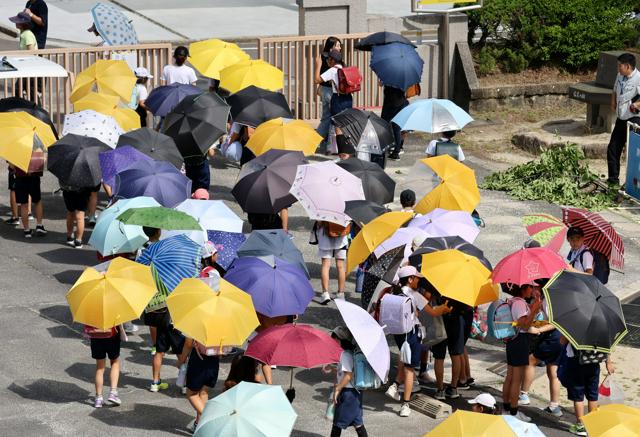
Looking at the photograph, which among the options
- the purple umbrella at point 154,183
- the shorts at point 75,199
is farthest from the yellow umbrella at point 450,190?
the shorts at point 75,199

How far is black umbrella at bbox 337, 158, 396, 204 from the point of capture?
15.1m

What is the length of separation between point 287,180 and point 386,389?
3.00 meters

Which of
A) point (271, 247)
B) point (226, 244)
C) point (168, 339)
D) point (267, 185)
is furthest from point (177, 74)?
point (168, 339)

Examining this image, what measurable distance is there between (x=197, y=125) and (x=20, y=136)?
2268 mm

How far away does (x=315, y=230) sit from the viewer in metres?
15.1

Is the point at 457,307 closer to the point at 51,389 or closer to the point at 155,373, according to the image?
the point at 155,373

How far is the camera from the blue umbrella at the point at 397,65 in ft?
65.9

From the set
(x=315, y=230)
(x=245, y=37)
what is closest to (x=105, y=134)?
(x=315, y=230)

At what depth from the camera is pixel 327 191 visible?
1450 centimetres

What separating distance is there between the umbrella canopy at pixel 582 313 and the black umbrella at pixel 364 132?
5.67 meters

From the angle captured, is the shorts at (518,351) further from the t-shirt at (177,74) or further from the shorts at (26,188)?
the t-shirt at (177,74)

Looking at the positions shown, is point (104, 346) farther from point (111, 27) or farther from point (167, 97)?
point (111, 27)

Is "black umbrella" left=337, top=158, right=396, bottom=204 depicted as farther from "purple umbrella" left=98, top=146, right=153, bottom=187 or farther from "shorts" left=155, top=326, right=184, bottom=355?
"shorts" left=155, top=326, right=184, bottom=355

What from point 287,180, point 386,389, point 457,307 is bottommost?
point 386,389
